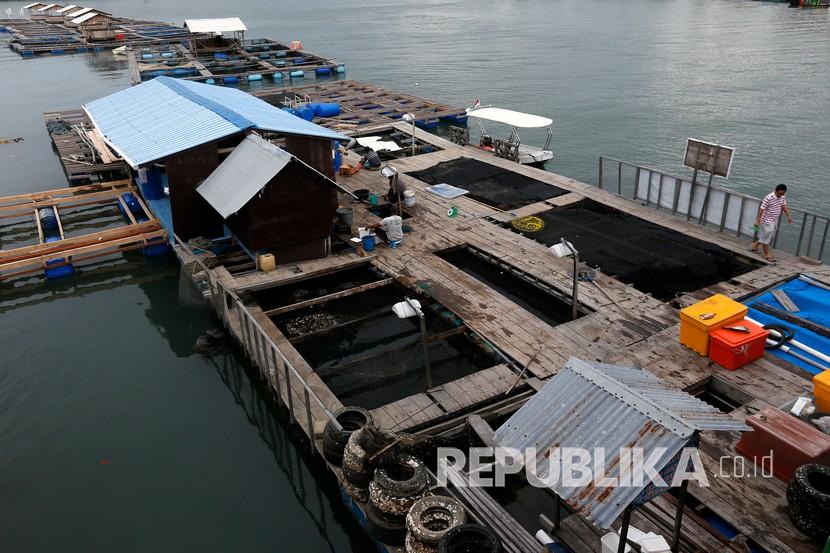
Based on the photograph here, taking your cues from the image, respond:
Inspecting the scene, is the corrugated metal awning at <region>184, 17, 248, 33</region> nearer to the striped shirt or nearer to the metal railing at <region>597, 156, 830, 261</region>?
the metal railing at <region>597, 156, 830, 261</region>

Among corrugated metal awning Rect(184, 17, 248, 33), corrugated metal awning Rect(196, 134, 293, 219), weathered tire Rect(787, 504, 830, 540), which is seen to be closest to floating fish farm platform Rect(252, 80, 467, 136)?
corrugated metal awning Rect(196, 134, 293, 219)

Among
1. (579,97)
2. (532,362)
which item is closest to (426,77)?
(579,97)

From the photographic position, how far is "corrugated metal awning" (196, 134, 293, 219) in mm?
17281

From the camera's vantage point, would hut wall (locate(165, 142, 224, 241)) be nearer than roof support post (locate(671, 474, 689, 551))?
No

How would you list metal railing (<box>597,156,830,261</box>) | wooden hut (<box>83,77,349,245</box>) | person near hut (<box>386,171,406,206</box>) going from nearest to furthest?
metal railing (<box>597,156,830,261</box>) → wooden hut (<box>83,77,349,245</box>) → person near hut (<box>386,171,406,206</box>)

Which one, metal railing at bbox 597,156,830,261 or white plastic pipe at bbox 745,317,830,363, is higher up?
metal railing at bbox 597,156,830,261

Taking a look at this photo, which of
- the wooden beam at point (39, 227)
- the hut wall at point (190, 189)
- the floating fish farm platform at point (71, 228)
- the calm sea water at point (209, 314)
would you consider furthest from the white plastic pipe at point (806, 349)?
the wooden beam at point (39, 227)

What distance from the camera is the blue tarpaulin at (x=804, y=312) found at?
44.8ft

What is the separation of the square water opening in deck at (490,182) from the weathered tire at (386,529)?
1476 cm

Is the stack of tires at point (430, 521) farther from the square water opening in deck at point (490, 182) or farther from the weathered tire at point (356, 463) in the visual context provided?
the square water opening in deck at point (490, 182)

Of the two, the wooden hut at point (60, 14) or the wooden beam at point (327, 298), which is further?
the wooden hut at point (60, 14)

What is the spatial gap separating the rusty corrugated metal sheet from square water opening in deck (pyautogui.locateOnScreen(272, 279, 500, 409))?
20.5ft

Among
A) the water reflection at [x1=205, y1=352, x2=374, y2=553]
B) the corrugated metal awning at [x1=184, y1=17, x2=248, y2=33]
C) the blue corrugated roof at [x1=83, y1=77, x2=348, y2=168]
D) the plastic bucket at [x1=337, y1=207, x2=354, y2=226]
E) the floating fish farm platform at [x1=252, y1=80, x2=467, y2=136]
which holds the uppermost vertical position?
the corrugated metal awning at [x1=184, y1=17, x2=248, y2=33]

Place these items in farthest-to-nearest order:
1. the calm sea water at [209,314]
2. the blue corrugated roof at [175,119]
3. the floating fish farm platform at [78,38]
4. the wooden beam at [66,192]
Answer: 1. the floating fish farm platform at [78,38]
2. the wooden beam at [66,192]
3. the blue corrugated roof at [175,119]
4. the calm sea water at [209,314]
